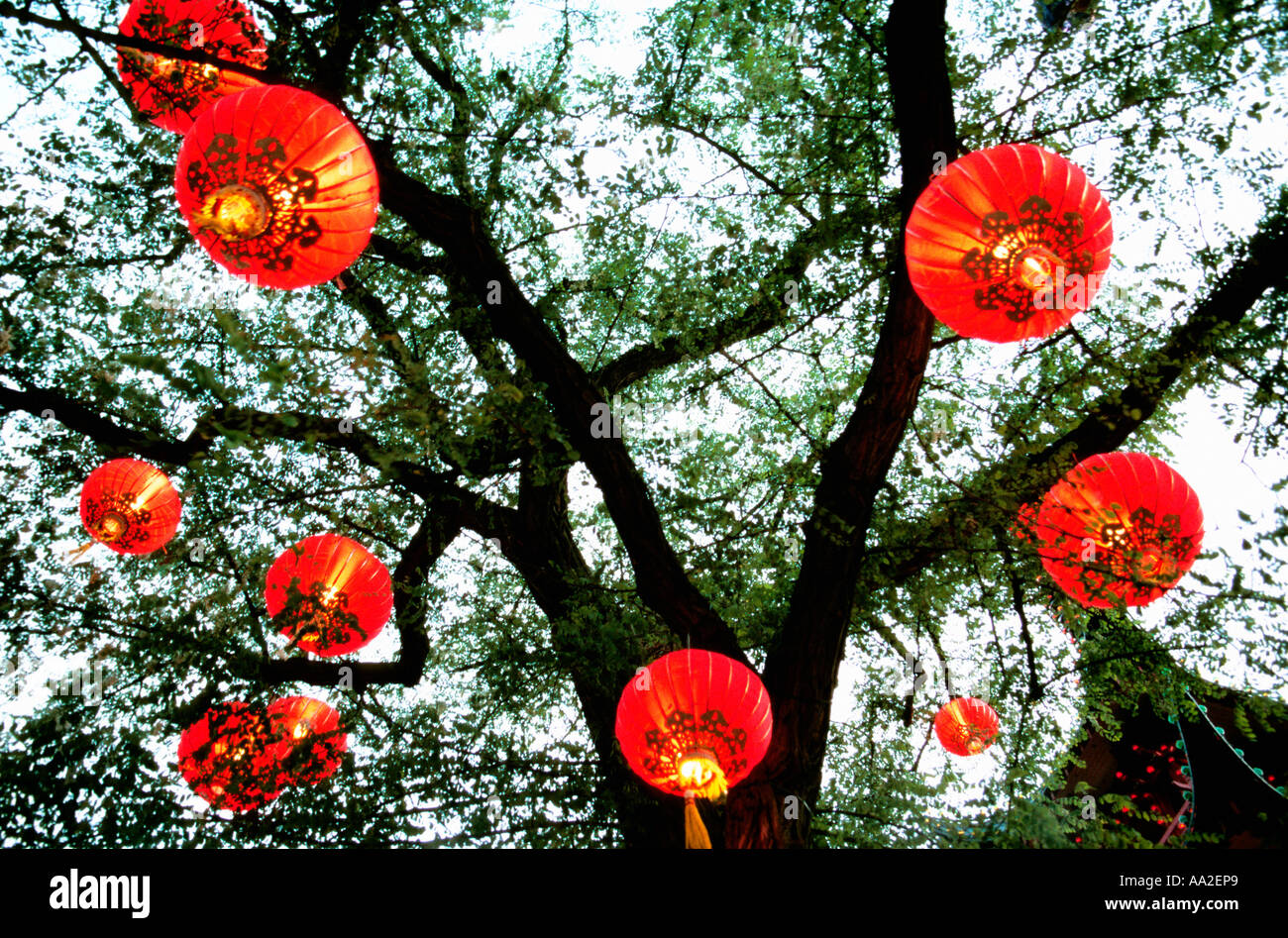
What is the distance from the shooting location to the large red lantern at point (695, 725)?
10.9 feet

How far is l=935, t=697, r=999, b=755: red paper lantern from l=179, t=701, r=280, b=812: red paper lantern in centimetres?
439

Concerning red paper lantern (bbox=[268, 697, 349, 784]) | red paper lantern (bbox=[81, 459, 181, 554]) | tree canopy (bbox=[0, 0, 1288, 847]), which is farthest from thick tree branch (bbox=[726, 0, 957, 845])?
red paper lantern (bbox=[81, 459, 181, 554])

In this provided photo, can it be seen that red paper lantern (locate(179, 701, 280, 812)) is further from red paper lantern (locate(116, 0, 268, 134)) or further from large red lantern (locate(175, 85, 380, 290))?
red paper lantern (locate(116, 0, 268, 134))

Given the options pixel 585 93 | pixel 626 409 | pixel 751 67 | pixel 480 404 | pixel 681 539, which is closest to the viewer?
pixel 480 404

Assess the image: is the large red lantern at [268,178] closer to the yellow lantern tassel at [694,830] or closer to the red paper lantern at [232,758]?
the red paper lantern at [232,758]

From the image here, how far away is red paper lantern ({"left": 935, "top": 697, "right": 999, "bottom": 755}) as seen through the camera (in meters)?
5.29

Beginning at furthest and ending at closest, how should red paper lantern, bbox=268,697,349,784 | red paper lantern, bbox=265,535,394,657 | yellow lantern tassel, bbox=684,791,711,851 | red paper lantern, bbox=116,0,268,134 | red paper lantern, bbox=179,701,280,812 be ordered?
red paper lantern, bbox=265,535,394,657, red paper lantern, bbox=116,0,268,134, red paper lantern, bbox=268,697,349,784, red paper lantern, bbox=179,701,280,812, yellow lantern tassel, bbox=684,791,711,851

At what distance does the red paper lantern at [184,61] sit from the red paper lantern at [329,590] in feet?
7.99

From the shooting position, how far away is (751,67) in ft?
17.4

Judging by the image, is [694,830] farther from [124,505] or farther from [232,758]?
[124,505]

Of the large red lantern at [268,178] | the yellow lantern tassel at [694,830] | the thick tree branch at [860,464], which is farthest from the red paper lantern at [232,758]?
the thick tree branch at [860,464]
